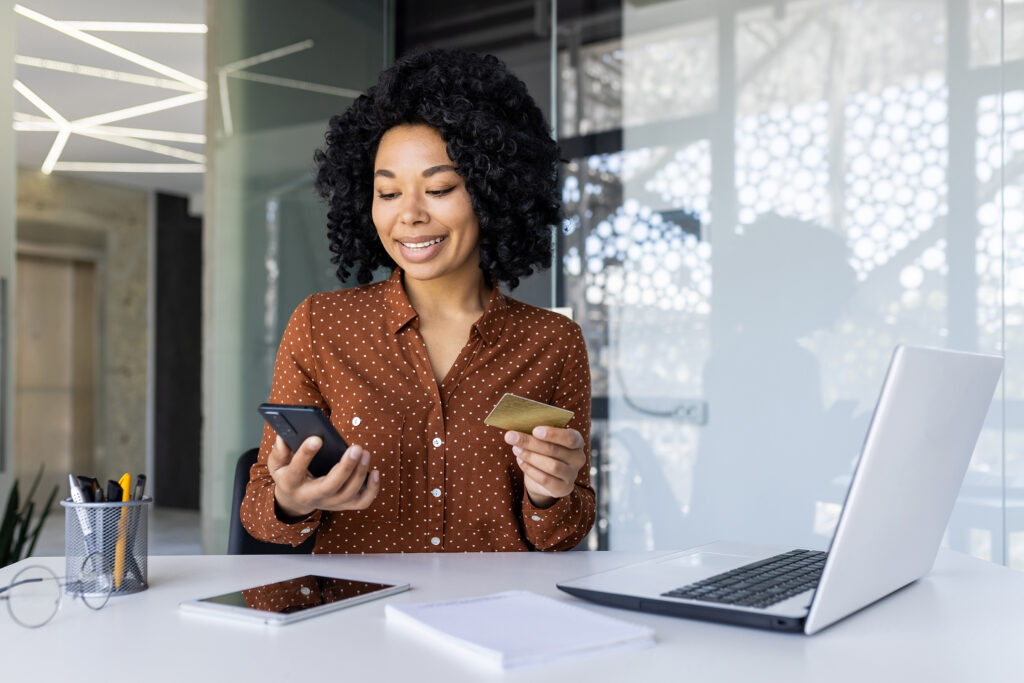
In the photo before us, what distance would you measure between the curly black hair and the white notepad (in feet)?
2.77

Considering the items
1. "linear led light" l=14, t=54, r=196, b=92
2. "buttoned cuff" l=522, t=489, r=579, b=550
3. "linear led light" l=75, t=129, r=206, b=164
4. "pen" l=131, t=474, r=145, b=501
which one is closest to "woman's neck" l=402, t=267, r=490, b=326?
"buttoned cuff" l=522, t=489, r=579, b=550

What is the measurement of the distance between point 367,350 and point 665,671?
3.16ft

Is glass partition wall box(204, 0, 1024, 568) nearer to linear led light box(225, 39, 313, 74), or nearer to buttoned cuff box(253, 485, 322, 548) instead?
linear led light box(225, 39, 313, 74)

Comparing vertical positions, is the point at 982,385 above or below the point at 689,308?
below

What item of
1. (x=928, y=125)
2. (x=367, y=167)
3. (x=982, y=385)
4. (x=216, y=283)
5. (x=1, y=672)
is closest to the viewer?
(x=1, y=672)

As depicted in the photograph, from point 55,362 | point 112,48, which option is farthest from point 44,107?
point 55,362

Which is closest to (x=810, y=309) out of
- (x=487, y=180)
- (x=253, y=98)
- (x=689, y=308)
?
(x=689, y=308)

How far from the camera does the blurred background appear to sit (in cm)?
268

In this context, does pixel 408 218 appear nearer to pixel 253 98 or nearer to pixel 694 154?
pixel 694 154

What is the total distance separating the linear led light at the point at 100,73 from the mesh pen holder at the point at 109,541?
3950 millimetres

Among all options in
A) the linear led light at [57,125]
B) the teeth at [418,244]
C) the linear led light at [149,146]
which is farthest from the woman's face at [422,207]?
the linear led light at [149,146]

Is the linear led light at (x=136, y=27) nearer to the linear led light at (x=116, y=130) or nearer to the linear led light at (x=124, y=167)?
the linear led light at (x=116, y=130)

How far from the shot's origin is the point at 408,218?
4.94 ft

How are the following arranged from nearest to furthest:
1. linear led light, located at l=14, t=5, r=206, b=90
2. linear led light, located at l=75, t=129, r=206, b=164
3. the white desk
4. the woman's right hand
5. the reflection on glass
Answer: the white desk
the woman's right hand
the reflection on glass
linear led light, located at l=14, t=5, r=206, b=90
linear led light, located at l=75, t=129, r=206, b=164
